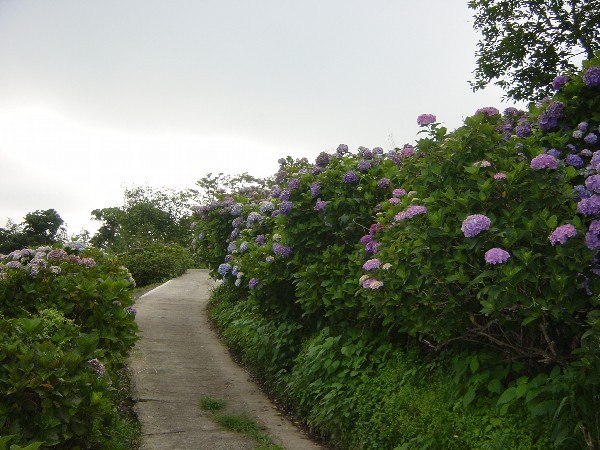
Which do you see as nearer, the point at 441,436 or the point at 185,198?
the point at 441,436

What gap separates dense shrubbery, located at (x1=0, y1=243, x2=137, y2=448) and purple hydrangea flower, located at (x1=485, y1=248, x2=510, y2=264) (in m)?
2.58

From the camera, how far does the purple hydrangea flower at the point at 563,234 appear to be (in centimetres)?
325

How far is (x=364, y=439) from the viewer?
14.9 feet

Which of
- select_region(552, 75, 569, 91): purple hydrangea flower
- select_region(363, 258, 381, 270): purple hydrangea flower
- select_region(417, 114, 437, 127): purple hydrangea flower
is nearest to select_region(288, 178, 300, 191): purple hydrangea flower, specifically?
select_region(417, 114, 437, 127): purple hydrangea flower

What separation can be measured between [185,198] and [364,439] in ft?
79.2

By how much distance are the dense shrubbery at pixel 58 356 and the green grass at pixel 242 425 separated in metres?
0.86

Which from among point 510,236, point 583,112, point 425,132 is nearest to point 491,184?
point 510,236

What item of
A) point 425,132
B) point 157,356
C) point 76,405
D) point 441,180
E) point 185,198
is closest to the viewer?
point 76,405

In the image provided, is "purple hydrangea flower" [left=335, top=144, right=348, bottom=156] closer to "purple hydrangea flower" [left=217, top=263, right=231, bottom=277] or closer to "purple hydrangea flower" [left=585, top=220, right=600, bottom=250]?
"purple hydrangea flower" [left=217, top=263, right=231, bottom=277]

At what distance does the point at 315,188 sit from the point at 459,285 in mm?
2583

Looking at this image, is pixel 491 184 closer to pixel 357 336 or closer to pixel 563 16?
pixel 357 336

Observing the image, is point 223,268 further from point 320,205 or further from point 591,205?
point 591,205

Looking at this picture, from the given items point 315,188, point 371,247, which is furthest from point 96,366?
point 315,188

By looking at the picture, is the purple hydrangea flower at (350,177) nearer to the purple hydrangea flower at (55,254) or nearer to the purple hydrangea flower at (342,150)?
the purple hydrangea flower at (342,150)
